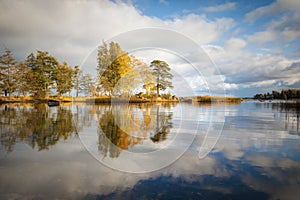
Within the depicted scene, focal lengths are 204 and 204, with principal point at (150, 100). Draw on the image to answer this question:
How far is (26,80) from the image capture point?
51.0m

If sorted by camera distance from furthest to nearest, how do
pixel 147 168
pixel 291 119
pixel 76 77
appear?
pixel 76 77 < pixel 291 119 < pixel 147 168

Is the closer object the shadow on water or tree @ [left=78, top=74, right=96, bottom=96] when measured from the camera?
the shadow on water

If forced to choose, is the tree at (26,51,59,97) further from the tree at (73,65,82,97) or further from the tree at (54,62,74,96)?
the tree at (73,65,82,97)

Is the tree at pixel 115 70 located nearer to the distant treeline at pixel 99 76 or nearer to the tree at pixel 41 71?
the distant treeline at pixel 99 76

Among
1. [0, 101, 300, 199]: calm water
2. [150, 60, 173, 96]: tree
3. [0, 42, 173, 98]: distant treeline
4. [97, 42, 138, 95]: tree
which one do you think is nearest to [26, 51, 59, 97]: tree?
[0, 42, 173, 98]: distant treeline

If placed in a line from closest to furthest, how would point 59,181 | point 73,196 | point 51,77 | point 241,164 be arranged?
1. point 73,196
2. point 59,181
3. point 241,164
4. point 51,77

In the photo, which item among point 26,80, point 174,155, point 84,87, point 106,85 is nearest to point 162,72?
point 106,85

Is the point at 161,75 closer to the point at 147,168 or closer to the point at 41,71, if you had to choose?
the point at 41,71

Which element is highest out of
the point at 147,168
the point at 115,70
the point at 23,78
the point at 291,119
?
the point at 115,70

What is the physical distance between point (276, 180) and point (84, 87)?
63.9m

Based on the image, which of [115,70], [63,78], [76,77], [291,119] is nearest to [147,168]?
[291,119]

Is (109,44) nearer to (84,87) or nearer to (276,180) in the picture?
(84,87)

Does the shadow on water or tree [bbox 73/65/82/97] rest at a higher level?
tree [bbox 73/65/82/97]

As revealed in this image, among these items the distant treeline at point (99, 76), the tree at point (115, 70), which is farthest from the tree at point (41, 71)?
the tree at point (115, 70)
